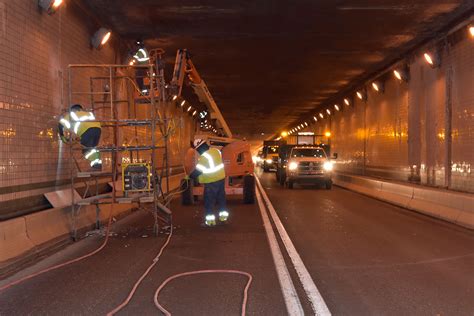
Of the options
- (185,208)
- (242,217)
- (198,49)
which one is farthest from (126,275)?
(198,49)

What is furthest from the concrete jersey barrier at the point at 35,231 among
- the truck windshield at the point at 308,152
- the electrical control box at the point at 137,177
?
the truck windshield at the point at 308,152

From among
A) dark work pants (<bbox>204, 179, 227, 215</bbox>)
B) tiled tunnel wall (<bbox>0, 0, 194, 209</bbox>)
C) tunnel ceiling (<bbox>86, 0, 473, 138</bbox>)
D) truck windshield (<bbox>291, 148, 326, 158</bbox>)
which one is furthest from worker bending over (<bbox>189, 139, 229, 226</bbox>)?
truck windshield (<bbox>291, 148, 326, 158</bbox>)

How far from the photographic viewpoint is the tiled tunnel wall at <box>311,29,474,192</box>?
13.8m

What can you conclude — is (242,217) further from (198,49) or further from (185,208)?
(198,49)

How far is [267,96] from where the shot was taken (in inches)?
1192

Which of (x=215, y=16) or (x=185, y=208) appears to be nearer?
(x=215, y=16)

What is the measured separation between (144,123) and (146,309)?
5.35 meters

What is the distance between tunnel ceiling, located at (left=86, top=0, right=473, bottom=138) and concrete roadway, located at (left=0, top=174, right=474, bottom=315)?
5.42 m

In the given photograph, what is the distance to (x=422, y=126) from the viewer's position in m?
17.5

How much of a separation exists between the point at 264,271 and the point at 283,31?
9806 mm

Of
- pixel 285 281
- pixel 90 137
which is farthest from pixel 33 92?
pixel 285 281

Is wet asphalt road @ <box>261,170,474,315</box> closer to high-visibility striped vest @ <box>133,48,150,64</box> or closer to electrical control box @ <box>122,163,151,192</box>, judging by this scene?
electrical control box @ <box>122,163,151,192</box>

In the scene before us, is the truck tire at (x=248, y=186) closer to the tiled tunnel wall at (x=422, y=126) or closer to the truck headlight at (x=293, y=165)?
the tiled tunnel wall at (x=422, y=126)

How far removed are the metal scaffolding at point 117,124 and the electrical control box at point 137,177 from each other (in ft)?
0.40
